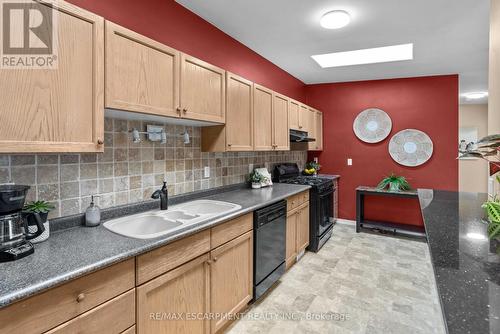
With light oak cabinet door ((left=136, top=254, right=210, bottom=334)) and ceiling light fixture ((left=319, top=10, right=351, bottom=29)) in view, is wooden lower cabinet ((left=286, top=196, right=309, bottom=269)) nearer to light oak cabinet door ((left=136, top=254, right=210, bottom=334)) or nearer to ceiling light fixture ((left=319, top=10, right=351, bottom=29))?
light oak cabinet door ((left=136, top=254, right=210, bottom=334))

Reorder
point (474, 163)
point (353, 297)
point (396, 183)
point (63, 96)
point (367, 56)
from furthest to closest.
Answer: point (474, 163) < point (396, 183) < point (367, 56) < point (353, 297) < point (63, 96)

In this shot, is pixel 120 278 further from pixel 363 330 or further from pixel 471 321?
pixel 363 330

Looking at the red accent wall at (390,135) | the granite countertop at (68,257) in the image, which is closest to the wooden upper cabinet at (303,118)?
the red accent wall at (390,135)

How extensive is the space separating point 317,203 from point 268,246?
1348mm

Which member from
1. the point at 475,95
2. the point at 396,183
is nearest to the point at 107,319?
the point at 396,183

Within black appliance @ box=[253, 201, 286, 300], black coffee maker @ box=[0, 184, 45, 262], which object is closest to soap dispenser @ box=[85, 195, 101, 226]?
black coffee maker @ box=[0, 184, 45, 262]

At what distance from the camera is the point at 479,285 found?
81 cm

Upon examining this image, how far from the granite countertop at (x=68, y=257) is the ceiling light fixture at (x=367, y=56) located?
2.99 metres

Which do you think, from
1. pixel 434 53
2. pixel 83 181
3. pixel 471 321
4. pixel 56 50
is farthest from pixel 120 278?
pixel 434 53

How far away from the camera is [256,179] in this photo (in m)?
3.18

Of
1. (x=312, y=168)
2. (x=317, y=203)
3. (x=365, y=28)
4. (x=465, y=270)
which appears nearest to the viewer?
(x=465, y=270)

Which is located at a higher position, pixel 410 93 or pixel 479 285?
pixel 410 93

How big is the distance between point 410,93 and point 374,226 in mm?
2274

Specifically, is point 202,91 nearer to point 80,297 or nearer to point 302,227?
point 80,297
